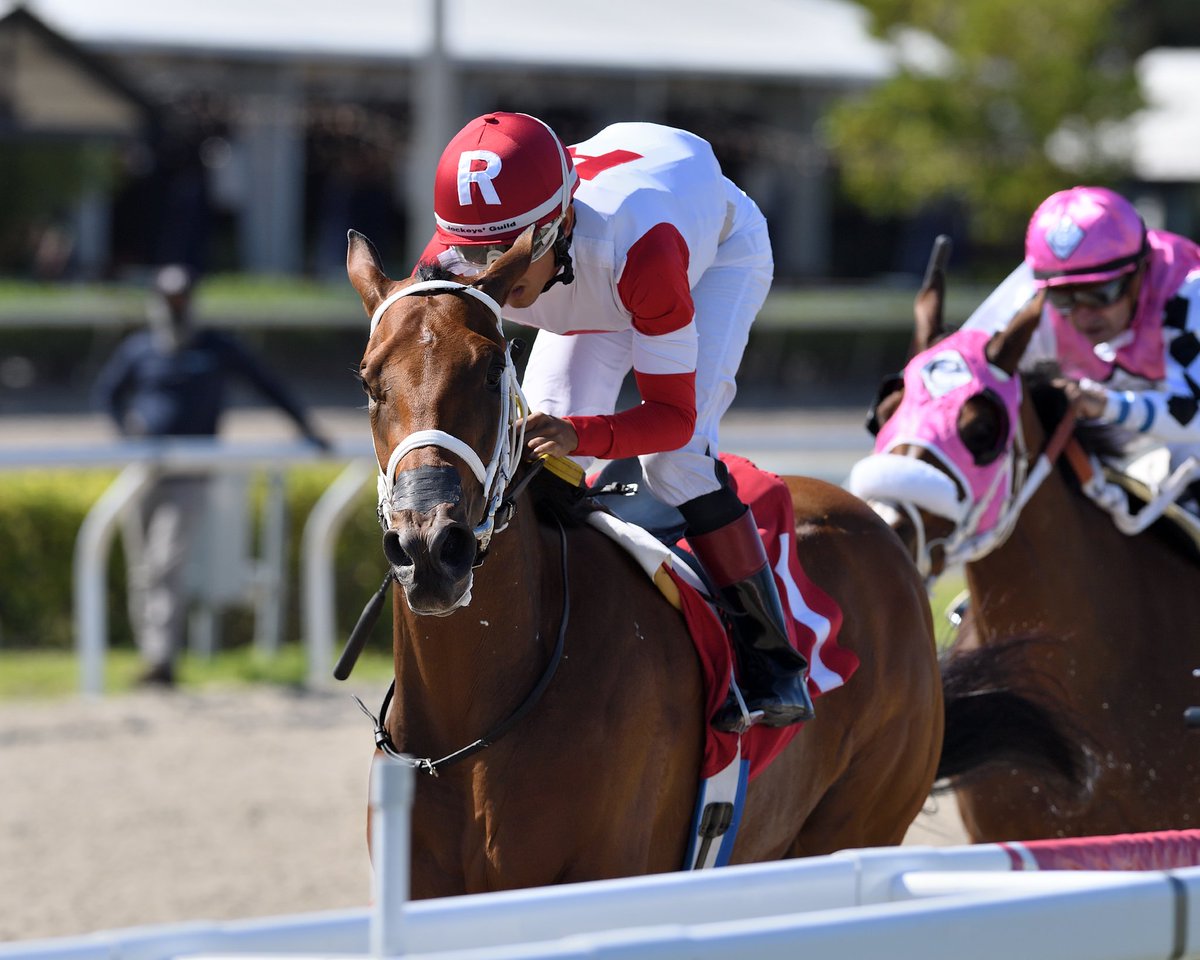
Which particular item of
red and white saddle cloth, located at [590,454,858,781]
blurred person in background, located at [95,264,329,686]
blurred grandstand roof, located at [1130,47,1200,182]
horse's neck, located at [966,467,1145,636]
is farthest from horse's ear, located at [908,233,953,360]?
blurred grandstand roof, located at [1130,47,1200,182]

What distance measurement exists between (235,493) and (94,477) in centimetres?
148

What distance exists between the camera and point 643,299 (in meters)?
2.82

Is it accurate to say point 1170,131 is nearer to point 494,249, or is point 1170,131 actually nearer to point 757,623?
point 757,623

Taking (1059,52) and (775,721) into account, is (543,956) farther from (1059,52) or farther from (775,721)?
(1059,52)

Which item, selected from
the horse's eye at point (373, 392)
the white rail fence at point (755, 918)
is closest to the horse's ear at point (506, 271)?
the horse's eye at point (373, 392)

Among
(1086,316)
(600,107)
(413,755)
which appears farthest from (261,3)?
(413,755)

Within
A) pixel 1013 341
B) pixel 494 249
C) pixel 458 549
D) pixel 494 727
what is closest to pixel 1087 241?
pixel 1013 341

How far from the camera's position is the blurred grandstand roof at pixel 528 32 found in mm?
17328

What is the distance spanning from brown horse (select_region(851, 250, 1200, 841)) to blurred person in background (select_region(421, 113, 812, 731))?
0.76m

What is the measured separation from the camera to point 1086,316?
4.12 metres

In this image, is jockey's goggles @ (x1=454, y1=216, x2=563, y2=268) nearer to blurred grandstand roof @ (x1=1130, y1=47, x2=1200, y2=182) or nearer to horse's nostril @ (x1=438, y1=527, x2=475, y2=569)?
horse's nostril @ (x1=438, y1=527, x2=475, y2=569)

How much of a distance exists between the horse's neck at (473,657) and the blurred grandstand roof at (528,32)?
1427cm

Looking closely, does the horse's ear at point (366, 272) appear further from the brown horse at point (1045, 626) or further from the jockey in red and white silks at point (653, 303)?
the brown horse at point (1045, 626)

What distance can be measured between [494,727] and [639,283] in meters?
0.73
